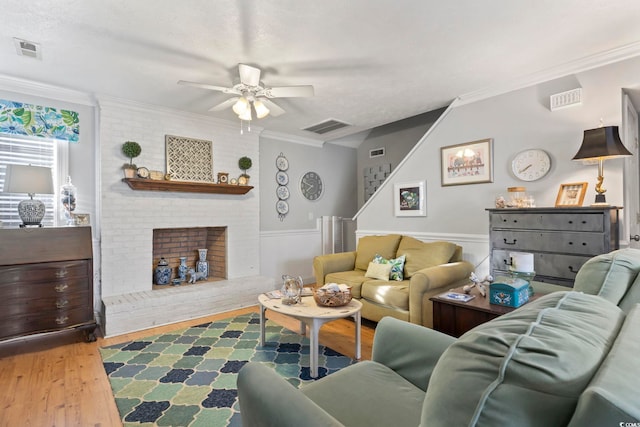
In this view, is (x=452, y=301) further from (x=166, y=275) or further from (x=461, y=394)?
(x=166, y=275)

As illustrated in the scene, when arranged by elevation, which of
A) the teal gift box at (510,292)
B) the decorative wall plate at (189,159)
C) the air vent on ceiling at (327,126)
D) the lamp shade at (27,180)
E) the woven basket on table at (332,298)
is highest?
the air vent on ceiling at (327,126)

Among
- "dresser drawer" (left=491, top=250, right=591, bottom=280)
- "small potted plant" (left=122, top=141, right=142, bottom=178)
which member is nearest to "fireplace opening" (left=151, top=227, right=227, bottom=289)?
"small potted plant" (left=122, top=141, right=142, bottom=178)

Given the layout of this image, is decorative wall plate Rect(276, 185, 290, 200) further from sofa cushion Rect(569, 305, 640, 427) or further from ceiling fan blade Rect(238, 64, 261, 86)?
sofa cushion Rect(569, 305, 640, 427)

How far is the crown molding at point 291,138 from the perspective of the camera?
494cm

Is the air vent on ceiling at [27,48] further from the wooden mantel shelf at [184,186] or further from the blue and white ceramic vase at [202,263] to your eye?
the blue and white ceramic vase at [202,263]

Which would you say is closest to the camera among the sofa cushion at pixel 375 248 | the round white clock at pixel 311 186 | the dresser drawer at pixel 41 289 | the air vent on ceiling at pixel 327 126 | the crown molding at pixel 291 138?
the dresser drawer at pixel 41 289

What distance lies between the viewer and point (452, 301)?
6.55 ft

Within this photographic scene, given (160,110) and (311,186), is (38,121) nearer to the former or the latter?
(160,110)

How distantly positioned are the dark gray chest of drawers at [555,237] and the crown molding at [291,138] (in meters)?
3.32

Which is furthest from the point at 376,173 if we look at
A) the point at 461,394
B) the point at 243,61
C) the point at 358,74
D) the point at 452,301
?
the point at 461,394

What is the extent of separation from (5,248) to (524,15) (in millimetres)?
4383

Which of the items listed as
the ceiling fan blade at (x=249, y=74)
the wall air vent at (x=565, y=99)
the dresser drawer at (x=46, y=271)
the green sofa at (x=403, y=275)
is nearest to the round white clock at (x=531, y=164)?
the wall air vent at (x=565, y=99)

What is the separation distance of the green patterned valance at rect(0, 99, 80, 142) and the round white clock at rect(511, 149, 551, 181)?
4.68 metres

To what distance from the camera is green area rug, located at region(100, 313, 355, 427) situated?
1910 mm
